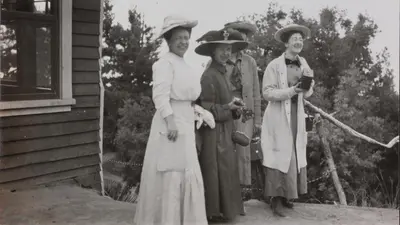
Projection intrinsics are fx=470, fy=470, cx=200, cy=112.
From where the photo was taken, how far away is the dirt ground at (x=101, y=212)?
4172 millimetres

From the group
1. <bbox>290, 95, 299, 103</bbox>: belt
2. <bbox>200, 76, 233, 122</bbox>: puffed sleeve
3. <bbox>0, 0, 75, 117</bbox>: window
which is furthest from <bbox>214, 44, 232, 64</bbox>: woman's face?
<bbox>0, 0, 75, 117</bbox>: window


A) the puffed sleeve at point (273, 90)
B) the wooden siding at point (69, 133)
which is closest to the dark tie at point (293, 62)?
the puffed sleeve at point (273, 90)

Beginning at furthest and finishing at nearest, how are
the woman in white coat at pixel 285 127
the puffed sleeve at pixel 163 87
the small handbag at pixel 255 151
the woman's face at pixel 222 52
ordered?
the small handbag at pixel 255 151, the woman in white coat at pixel 285 127, the woman's face at pixel 222 52, the puffed sleeve at pixel 163 87

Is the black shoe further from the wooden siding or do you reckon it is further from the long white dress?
the wooden siding

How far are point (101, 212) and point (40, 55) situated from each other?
1.98m

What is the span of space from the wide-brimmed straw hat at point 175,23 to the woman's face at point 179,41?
0.07 metres

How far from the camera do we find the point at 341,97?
17375mm

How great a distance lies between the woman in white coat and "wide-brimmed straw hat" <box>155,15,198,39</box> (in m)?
1.15

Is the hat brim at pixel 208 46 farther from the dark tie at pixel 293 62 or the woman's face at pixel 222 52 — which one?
the dark tie at pixel 293 62

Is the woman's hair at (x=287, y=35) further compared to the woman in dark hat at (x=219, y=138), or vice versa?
the woman's hair at (x=287, y=35)

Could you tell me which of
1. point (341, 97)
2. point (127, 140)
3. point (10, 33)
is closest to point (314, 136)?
point (341, 97)

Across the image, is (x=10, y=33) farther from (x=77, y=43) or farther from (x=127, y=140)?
(x=127, y=140)

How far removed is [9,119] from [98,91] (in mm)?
1252

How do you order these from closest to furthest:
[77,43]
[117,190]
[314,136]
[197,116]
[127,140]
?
1. [197,116]
2. [77,43]
3. [117,190]
4. [127,140]
5. [314,136]
